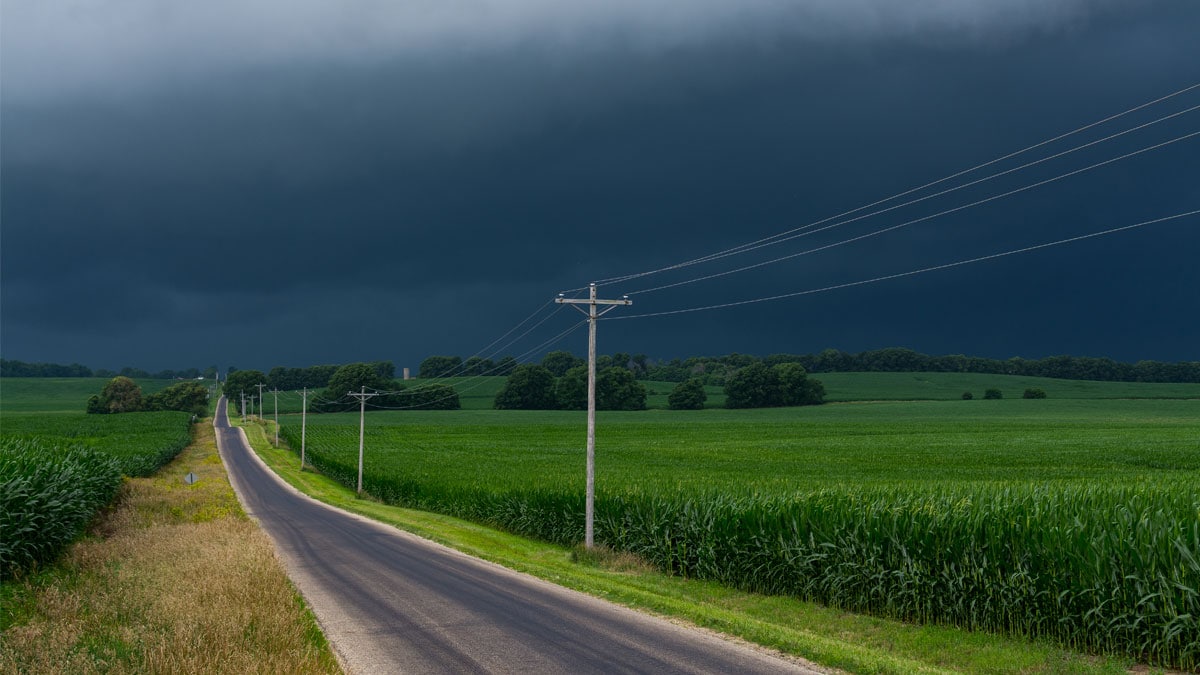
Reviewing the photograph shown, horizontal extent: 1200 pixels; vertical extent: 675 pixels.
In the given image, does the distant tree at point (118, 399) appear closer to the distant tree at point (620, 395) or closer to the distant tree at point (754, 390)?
the distant tree at point (620, 395)

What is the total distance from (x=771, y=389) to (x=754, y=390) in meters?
3.21

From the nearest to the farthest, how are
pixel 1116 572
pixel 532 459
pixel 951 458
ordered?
pixel 1116 572, pixel 951 458, pixel 532 459

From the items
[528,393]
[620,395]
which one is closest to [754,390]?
[620,395]

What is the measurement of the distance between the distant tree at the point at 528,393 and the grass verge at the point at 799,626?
131724 millimetres

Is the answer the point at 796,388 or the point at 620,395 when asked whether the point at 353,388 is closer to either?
the point at 620,395

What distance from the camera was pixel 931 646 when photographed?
1612 cm

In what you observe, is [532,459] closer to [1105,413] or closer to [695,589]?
[695,589]

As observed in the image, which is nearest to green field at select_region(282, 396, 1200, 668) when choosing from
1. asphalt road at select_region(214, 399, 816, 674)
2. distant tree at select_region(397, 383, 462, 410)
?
asphalt road at select_region(214, 399, 816, 674)

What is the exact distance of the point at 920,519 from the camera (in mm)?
18797

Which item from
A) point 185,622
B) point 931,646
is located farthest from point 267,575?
point 931,646

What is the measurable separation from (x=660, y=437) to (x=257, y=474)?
40.7 metres

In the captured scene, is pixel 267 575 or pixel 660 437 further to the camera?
pixel 660 437

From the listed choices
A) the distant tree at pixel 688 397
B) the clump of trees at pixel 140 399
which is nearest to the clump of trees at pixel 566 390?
the distant tree at pixel 688 397

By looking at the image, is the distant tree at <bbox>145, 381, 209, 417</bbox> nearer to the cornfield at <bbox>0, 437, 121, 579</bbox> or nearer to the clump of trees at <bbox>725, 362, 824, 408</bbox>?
the clump of trees at <bbox>725, 362, 824, 408</bbox>
